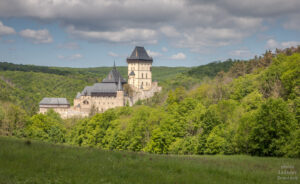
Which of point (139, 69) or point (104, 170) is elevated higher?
point (139, 69)

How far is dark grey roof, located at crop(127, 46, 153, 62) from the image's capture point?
4427 inches

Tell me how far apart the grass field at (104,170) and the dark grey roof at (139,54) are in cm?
9641

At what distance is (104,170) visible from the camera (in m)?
13.4

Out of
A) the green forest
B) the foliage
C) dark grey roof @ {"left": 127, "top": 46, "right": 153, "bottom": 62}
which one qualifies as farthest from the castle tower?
the foliage

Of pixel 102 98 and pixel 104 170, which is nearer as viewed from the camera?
pixel 104 170

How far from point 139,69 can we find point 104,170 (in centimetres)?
9895

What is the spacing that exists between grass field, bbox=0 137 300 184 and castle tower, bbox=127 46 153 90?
3738 inches

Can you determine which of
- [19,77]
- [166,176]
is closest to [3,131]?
[166,176]

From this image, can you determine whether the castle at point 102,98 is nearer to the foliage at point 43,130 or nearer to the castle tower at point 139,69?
the castle tower at point 139,69

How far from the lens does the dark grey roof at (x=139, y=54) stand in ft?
369

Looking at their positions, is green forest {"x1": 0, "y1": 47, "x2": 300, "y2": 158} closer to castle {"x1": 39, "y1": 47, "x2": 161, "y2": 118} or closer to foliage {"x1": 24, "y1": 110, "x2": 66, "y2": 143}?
foliage {"x1": 24, "y1": 110, "x2": 66, "y2": 143}

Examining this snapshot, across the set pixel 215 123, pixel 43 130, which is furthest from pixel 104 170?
pixel 43 130

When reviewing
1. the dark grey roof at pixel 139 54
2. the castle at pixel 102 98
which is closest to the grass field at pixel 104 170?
the castle at pixel 102 98

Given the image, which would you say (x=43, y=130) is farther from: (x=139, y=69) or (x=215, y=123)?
(x=139, y=69)
